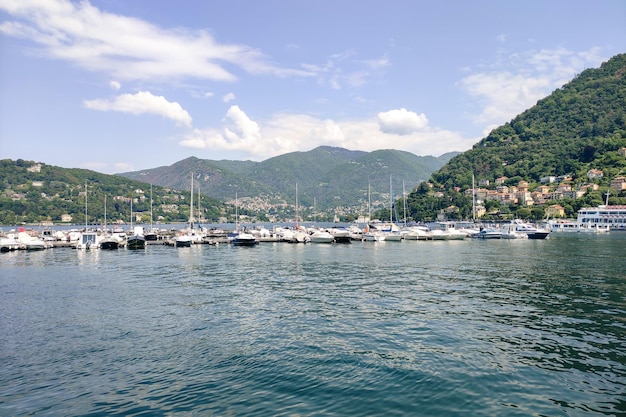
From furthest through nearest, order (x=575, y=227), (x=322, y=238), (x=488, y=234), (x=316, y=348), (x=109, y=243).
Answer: (x=575, y=227) < (x=488, y=234) < (x=322, y=238) < (x=109, y=243) < (x=316, y=348)

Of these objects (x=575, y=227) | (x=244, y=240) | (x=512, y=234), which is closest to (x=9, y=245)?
(x=244, y=240)

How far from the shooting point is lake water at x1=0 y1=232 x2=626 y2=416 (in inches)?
456

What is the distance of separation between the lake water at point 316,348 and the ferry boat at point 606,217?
128600 millimetres

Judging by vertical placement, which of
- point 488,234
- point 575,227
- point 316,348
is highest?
point 575,227

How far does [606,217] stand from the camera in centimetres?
13725

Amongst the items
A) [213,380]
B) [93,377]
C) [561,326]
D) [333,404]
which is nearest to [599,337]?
[561,326]

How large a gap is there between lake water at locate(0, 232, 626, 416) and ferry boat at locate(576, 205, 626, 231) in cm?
12860

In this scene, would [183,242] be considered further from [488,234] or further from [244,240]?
[488,234]

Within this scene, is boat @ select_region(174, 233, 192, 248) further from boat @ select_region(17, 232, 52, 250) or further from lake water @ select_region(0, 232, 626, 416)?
lake water @ select_region(0, 232, 626, 416)

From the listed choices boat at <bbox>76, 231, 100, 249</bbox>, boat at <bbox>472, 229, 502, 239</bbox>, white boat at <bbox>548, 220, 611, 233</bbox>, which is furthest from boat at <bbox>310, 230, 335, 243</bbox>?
white boat at <bbox>548, 220, 611, 233</bbox>

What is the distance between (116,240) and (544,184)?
19158 centimetres

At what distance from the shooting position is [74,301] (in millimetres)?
26172

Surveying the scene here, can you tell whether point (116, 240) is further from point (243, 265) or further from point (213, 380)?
point (213, 380)

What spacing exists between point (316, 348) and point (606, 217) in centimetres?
15918
